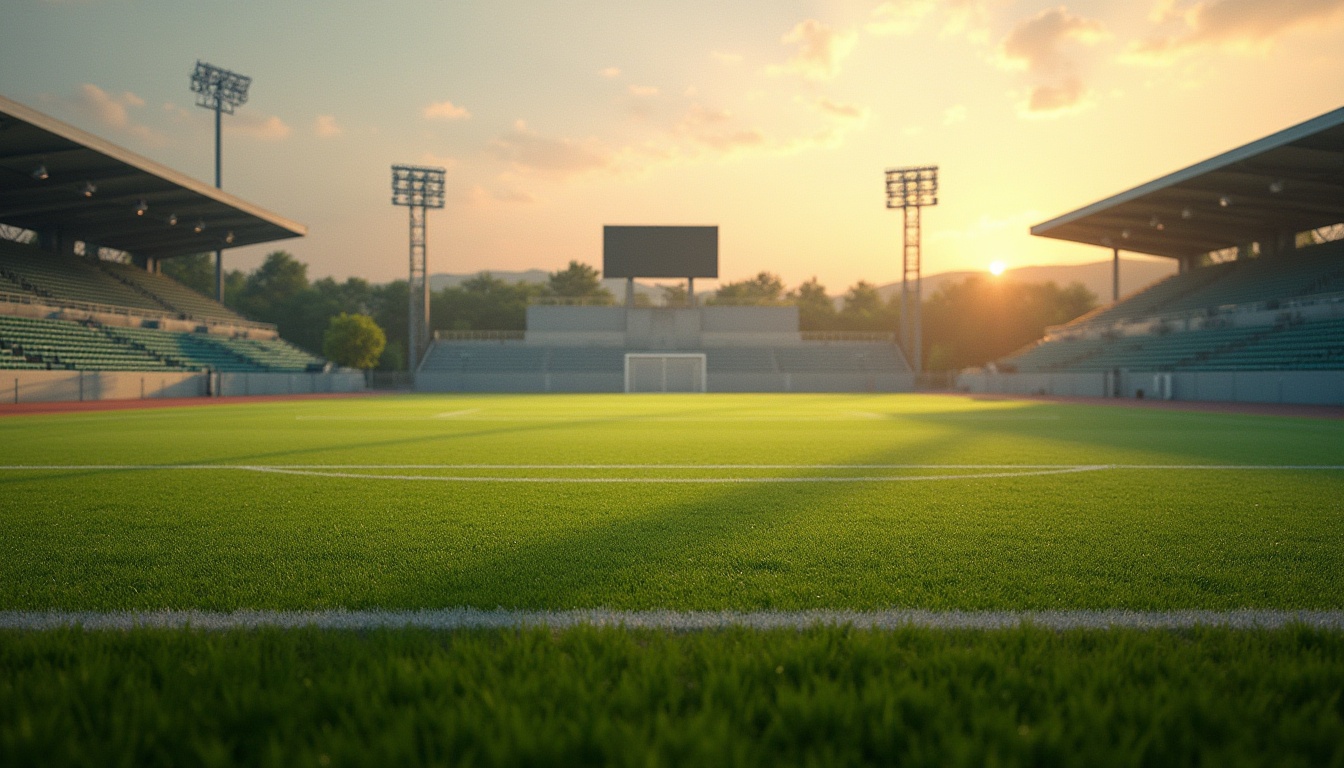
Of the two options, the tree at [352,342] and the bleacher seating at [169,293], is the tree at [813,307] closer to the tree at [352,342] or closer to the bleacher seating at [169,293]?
the tree at [352,342]

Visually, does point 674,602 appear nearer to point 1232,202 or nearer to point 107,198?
point 1232,202

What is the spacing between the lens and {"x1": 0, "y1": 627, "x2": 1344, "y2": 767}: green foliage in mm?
1394

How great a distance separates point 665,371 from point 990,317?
113 ft

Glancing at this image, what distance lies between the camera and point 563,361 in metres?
46.2

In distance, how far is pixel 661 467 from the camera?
6820mm

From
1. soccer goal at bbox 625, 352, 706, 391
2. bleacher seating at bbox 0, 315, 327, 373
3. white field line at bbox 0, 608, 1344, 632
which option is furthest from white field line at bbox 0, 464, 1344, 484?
soccer goal at bbox 625, 352, 706, 391

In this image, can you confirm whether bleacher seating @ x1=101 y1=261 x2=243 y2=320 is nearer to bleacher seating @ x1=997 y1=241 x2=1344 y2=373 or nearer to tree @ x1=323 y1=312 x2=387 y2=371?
tree @ x1=323 y1=312 x2=387 y2=371

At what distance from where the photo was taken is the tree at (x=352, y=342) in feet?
136

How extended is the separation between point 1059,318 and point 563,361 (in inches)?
1829

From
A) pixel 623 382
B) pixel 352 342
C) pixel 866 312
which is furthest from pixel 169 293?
pixel 866 312

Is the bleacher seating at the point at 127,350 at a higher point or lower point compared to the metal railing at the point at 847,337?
lower

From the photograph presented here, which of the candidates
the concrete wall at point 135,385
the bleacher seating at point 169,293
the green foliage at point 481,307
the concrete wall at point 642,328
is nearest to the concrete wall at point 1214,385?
the concrete wall at point 642,328

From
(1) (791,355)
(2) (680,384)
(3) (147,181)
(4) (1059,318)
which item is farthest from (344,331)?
(4) (1059,318)

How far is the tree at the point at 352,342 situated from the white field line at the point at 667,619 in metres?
42.6
